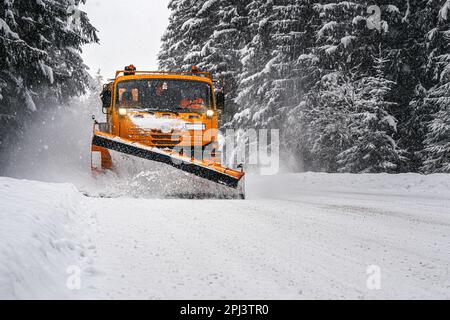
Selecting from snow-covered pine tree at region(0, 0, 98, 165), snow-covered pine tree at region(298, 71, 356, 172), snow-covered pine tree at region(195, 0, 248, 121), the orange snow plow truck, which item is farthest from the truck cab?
snow-covered pine tree at region(195, 0, 248, 121)

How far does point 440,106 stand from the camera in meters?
16.0

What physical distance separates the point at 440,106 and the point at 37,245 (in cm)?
1602

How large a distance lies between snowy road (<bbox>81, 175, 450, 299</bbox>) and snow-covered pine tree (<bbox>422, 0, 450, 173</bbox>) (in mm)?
10661

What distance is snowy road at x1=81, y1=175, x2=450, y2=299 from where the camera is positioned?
8.57 feet

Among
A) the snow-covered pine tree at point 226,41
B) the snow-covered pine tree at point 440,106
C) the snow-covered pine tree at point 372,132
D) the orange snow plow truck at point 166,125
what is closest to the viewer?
the orange snow plow truck at point 166,125

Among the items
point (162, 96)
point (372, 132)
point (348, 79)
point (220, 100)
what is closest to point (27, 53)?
point (162, 96)

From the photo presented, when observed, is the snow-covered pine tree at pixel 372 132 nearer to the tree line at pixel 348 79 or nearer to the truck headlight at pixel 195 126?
the tree line at pixel 348 79

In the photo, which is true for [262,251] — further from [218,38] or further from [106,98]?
[218,38]

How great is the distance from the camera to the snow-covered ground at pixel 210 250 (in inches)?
100

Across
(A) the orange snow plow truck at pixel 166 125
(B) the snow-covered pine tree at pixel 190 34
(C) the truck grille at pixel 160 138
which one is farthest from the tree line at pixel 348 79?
(C) the truck grille at pixel 160 138

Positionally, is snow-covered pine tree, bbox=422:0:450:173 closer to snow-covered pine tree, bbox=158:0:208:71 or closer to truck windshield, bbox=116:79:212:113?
truck windshield, bbox=116:79:212:113

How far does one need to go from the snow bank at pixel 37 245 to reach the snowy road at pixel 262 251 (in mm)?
206

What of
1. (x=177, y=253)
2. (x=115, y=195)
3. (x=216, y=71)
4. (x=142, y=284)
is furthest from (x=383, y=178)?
(x=216, y=71)

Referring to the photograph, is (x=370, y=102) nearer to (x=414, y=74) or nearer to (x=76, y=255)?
(x=414, y=74)
